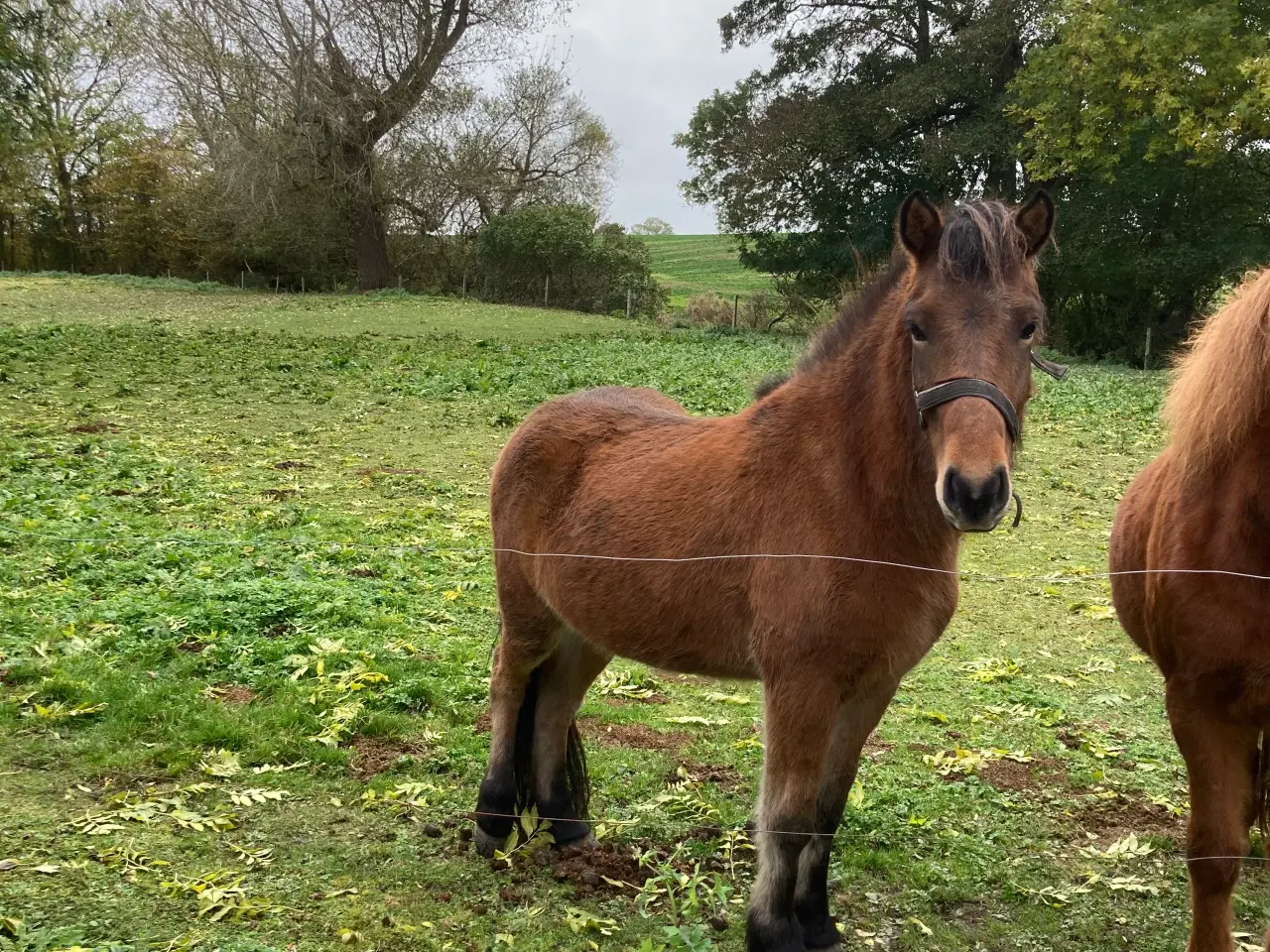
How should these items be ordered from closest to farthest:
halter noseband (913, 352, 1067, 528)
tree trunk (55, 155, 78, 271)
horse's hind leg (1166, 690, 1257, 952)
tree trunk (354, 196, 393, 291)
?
halter noseband (913, 352, 1067, 528) < horse's hind leg (1166, 690, 1257, 952) < tree trunk (354, 196, 393, 291) < tree trunk (55, 155, 78, 271)

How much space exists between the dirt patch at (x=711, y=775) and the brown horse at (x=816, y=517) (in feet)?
3.23

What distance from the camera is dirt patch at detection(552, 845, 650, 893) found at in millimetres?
3459

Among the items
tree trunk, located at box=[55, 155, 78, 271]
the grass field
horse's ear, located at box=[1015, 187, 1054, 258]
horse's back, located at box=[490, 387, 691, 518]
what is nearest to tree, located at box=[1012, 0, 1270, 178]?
the grass field

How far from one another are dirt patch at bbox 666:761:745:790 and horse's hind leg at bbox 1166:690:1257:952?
1.98m

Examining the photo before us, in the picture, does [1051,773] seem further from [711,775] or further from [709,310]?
[709,310]

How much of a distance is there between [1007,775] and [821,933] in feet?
5.63

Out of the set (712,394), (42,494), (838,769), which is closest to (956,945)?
(838,769)

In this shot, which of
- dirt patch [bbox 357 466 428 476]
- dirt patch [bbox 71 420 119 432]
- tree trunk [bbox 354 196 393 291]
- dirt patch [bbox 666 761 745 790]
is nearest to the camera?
dirt patch [bbox 666 761 745 790]

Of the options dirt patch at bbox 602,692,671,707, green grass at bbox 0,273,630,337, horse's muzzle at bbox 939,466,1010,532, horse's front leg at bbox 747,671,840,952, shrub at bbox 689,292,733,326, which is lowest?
dirt patch at bbox 602,692,671,707

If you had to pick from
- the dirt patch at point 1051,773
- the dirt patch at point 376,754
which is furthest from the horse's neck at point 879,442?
the dirt patch at point 376,754

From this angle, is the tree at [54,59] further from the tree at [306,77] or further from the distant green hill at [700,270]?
the distant green hill at [700,270]

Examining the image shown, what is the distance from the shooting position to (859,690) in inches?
110

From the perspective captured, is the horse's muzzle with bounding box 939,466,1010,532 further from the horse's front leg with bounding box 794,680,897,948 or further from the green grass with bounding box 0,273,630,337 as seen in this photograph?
the green grass with bounding box 0,273,630,337

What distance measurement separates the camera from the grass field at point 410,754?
319 centimetres
